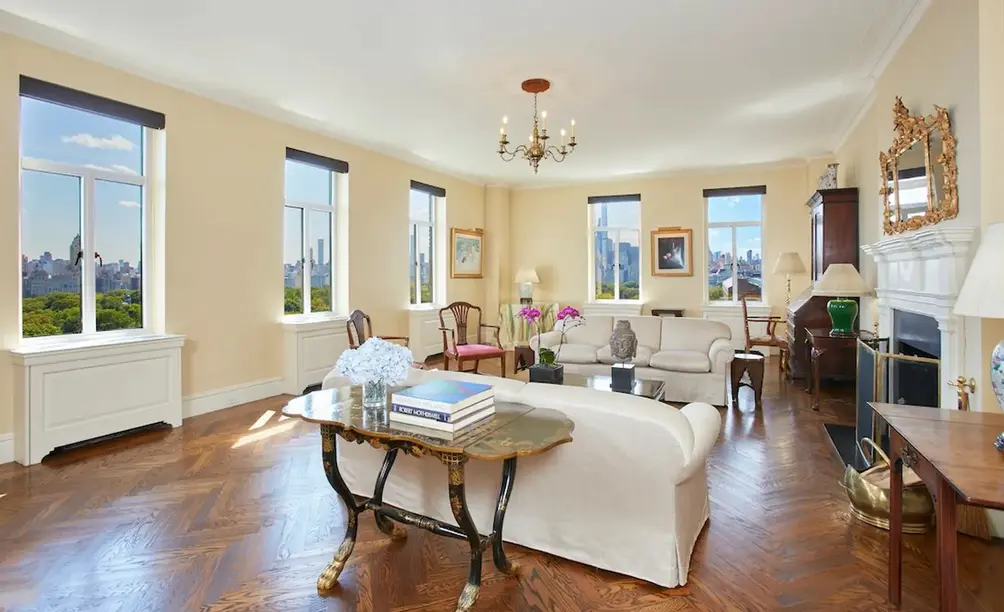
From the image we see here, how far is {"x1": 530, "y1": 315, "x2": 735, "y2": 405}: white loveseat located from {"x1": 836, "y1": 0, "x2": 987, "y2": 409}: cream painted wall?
180 centimetres

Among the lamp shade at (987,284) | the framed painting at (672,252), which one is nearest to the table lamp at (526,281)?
the framed painting at (672,252)

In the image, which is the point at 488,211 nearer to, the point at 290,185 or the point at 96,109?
the point at 290,185

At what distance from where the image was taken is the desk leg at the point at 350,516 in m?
2.10

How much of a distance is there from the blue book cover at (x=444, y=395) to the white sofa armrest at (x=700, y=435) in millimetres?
798

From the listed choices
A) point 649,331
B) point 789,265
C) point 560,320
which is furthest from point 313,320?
point 789,265

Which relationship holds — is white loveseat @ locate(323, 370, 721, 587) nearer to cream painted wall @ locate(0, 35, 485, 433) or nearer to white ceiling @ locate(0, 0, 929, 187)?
white ceiling @ locate(0, 0, 929, 187)

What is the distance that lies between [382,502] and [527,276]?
6.80 meters

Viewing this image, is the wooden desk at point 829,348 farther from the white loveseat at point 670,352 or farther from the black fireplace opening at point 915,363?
the black fireplace opening at point 915,363

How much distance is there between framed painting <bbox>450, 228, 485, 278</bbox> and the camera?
27.8ft

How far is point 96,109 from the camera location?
4.05 metres

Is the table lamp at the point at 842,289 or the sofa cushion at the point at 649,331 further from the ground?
the table lamp at the point at 842,289

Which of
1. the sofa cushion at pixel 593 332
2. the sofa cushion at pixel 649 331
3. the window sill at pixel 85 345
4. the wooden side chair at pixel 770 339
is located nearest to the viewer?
the window sill at pixel 85 345

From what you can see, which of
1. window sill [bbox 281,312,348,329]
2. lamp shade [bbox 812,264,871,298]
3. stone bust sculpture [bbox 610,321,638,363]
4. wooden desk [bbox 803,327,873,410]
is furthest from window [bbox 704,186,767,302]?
window sill [bbox 281,312,348,329]

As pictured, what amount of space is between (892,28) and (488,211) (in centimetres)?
643
